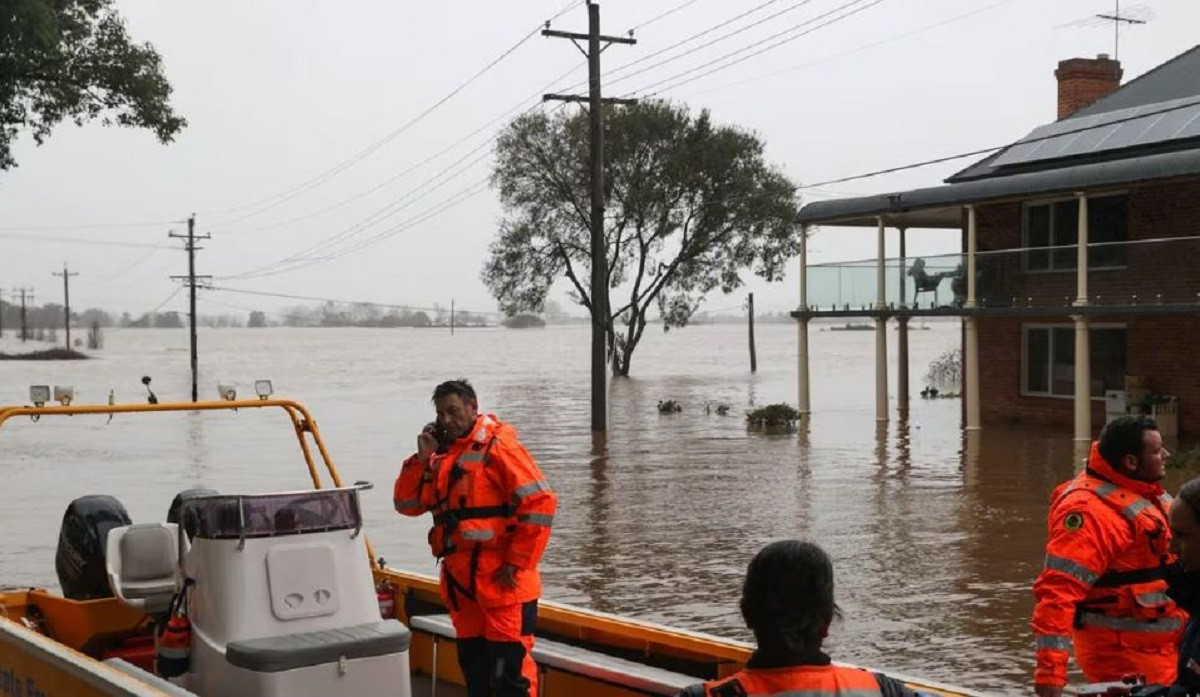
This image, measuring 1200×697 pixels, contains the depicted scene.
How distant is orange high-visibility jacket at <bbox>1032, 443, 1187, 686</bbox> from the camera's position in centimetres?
422

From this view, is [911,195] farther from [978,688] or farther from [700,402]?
[978,688]

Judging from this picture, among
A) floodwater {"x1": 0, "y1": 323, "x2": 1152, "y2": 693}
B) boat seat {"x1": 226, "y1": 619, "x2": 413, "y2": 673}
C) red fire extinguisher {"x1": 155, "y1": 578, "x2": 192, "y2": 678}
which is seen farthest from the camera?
floodwater {"x1": 0, "y1": 323, "x2": 1152, "y2": 693}

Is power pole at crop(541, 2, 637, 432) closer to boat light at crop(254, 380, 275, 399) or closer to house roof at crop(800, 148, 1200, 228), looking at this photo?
house roof at crop(800, 148, 1200, 228)

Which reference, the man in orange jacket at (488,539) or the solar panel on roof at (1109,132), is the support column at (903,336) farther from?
the man in orange jacket at (488,539)

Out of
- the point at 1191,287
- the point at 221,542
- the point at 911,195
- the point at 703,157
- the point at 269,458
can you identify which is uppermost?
the point at 703,157

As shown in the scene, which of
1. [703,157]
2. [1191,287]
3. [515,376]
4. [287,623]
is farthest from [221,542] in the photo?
[515,376]

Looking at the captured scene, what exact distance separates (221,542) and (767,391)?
48.0 m

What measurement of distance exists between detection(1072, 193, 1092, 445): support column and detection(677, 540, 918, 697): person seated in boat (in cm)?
2324

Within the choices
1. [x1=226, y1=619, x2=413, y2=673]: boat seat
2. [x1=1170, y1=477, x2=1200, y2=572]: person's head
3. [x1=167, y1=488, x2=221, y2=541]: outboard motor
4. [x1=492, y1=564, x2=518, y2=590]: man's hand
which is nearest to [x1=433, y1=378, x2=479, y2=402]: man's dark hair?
[x1=492, y1=564, x2=518, y2=590]: man's hand

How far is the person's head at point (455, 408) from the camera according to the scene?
5.24 m

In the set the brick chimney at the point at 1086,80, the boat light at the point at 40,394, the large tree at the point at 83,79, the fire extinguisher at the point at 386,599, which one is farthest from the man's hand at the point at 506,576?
the brick chimney at the point at 1086,80

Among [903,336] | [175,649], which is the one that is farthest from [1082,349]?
[175,649]

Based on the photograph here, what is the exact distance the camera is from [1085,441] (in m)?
24.6

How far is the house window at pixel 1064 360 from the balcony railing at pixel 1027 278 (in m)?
1.76
